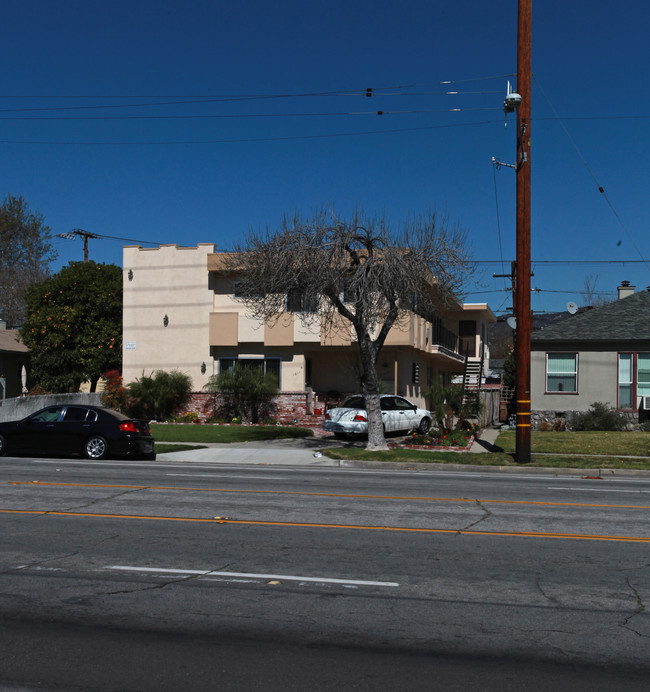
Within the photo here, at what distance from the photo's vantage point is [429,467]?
18.9 m

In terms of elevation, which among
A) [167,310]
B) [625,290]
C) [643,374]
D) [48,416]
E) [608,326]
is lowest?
[48,416]

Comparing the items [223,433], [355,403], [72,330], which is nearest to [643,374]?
[355,403]

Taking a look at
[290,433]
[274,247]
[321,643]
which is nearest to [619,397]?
[290,433]

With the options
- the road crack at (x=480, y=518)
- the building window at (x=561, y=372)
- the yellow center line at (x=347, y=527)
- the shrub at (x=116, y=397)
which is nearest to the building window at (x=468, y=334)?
the building window at (x=561, y=372)

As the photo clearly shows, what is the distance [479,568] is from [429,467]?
1114cm

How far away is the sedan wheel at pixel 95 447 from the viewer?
780 inches

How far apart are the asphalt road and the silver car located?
11622 mm

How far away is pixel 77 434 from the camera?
19.9 meters

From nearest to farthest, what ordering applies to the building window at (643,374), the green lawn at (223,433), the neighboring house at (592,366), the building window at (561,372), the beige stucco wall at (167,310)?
the green lawn at (223,433), the building window at (643,374), the neighboring house at (592,366), the building window at (561,372), the beige stucco wall at (167,310)

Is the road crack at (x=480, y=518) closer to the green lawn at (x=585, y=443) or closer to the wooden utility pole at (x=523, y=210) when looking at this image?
the wooden utility pole at (x=523, y=210)

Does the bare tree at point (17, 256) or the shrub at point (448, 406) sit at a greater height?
the bare tree at point (17, 256)

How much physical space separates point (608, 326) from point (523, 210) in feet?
46.0

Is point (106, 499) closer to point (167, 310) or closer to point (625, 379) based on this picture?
point (167, 310)

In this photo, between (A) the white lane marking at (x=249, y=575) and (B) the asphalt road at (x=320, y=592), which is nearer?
(B) the asphalt road at (x=320, y=592)
